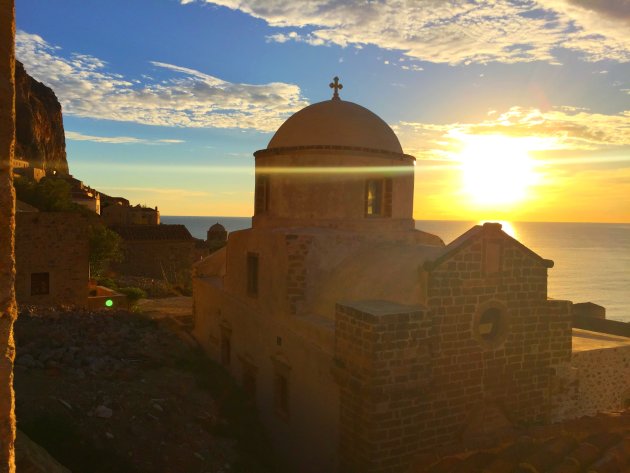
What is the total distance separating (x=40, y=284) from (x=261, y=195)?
34.5 ft

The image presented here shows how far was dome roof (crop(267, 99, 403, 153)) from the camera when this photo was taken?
1405 centimetres

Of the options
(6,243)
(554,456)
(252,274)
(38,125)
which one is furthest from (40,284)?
(38,125)

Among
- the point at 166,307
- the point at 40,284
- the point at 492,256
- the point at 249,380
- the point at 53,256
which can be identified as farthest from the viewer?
the point at 166,307

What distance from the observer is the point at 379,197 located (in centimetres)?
1422

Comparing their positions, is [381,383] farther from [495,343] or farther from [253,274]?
[253,274]

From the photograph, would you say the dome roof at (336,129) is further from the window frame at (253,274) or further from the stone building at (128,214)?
the stone building at (128,214)

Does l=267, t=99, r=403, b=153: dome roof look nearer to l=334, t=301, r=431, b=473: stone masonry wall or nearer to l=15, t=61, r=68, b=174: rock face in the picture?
l=334, t=301, r=431, b=473: stone masonry wall

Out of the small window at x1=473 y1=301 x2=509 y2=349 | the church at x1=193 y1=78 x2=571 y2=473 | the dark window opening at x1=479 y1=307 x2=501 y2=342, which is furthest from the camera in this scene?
the dark window opening at x1=479 y1=307 x2=501 y2=342

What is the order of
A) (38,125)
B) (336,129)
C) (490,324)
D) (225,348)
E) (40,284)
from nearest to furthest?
(490,324) < (336,129) < (225,348) < (40,284) < (38,125)

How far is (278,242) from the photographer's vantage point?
41.6ft

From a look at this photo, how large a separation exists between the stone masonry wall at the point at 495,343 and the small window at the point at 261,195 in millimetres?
6817

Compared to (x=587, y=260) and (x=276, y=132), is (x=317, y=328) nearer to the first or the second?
(x=276, y=132)

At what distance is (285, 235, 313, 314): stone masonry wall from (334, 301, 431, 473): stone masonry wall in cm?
285

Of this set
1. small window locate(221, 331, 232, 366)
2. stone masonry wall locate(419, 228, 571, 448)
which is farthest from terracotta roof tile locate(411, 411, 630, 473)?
small window locate(221, 331, 232, 366)
